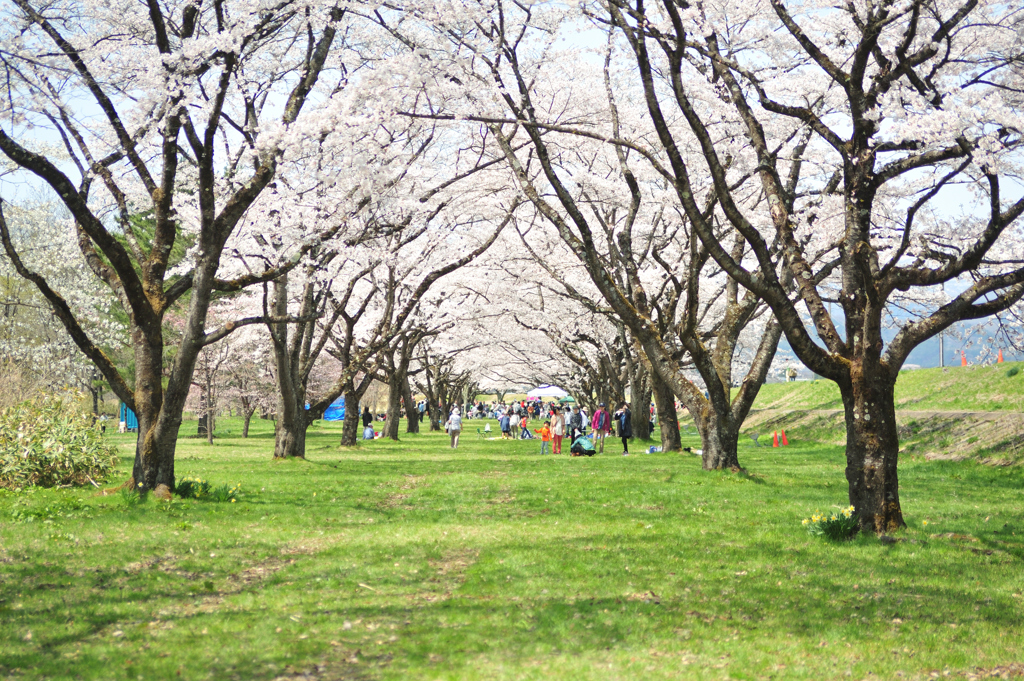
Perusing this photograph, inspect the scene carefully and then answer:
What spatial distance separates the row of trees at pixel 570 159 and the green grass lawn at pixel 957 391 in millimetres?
3864

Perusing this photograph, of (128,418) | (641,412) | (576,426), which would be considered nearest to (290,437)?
(576,426)

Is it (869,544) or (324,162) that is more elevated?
(324,162)

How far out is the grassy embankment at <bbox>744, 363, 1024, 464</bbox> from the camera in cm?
1942

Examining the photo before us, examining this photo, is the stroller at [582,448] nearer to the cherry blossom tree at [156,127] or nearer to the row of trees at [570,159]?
the row of trees at [570,159]

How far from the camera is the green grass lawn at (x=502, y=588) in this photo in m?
5.37

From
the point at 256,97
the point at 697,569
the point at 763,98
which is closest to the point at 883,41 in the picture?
the point at 763,98

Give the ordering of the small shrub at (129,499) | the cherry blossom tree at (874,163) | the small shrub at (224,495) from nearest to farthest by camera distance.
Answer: the cherry blossom tree at (874,163) → the small shrub at (129,499) → the small shrub at (224,495)

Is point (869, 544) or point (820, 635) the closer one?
point (820, 635)

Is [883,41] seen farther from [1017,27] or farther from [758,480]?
[758,480]

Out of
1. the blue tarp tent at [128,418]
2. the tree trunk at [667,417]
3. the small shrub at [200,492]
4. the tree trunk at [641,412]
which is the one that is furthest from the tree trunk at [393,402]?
the blue tarp tent at [128,418]

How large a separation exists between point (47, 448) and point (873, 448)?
12.5 meters

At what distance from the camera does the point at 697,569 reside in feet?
26.9

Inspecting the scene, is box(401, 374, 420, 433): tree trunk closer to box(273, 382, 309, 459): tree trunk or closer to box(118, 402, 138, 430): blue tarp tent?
box(273, 382, 309, 459): tree trunk

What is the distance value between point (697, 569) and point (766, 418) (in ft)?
110
